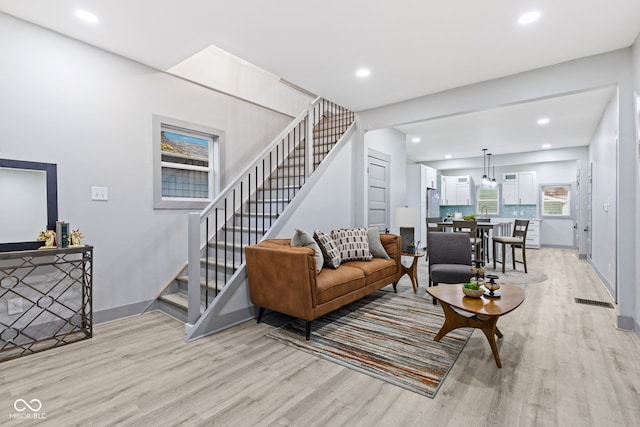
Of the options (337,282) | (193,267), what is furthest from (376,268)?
(193,267)

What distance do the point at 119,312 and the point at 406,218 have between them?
152 inches

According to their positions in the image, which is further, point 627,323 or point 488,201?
point 488,201

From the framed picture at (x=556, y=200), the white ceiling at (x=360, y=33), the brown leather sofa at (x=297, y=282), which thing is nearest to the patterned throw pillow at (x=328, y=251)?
the brown leather sofa at (x=297, y=282)

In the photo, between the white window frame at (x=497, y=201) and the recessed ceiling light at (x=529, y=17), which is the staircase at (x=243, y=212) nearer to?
the recessed ceiling light at (x=529, y=17)

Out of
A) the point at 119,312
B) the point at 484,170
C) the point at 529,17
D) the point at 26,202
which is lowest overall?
the point at 119,312

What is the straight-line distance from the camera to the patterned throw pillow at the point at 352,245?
3.93 m

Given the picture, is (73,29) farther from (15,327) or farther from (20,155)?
(15,327)

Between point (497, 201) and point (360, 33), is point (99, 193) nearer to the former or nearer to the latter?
point (360, 33)

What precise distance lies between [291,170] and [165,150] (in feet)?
6.31

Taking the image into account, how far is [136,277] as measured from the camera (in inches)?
136

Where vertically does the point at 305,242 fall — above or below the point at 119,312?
above

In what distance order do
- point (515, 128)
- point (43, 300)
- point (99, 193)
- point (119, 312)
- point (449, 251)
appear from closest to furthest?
point (43, 300) < point (99, 193) < point (119, 312) < point (449, 251) < point (515, 128)

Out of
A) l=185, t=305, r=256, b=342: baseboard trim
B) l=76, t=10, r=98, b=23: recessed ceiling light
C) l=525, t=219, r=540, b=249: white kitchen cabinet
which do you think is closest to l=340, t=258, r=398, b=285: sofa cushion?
l=185, t=305, r=256, b=342: baseboard trim

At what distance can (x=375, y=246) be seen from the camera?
13.8 ft
